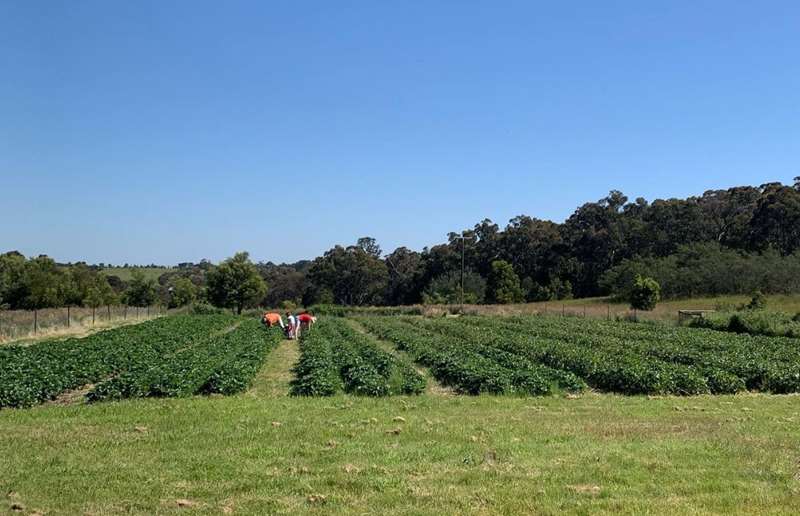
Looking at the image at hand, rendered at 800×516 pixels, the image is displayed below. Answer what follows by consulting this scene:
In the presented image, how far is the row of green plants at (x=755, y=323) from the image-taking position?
125ft

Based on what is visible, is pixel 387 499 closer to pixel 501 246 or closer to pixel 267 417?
pixel 267 417

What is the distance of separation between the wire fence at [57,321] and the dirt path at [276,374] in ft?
57.7

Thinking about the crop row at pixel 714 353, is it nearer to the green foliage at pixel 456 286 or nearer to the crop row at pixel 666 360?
the crop row at pixel 666 360

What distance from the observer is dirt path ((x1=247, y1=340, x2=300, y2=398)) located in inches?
699

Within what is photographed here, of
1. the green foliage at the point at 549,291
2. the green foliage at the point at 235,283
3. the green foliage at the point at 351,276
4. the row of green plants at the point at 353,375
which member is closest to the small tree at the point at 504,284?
the green foliage at the point at 549,291

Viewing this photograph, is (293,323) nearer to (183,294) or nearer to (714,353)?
(714,353)

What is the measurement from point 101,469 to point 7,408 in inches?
308

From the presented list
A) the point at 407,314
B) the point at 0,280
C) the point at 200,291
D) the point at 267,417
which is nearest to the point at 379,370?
the point at 267,417

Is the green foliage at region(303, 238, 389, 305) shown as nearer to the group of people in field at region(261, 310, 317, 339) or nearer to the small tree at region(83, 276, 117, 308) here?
the small tree at region(83, 276, 117, 308)

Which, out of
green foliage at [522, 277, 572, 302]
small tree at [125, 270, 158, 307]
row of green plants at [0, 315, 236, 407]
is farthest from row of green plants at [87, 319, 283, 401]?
→ green foliage at [522, 277, 572, 302]

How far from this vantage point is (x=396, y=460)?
29.5 ft

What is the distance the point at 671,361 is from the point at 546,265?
8869cm

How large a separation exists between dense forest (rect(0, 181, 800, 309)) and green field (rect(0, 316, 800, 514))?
6649 cm

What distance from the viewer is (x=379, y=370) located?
66.6 feet
